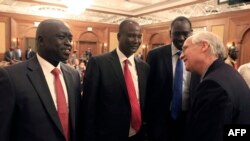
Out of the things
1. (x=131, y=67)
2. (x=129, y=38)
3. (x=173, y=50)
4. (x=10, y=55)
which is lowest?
(x=10, y=55)

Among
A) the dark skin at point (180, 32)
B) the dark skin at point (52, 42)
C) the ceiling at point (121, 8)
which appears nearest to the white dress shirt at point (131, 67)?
the dark skin at point (180, 32)

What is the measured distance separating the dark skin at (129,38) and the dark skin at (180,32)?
37 cm

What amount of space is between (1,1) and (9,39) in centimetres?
227

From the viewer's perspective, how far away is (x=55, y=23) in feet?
5.34

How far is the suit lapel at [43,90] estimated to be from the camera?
1.46 meters

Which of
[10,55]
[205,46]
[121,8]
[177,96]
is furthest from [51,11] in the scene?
[205,46]

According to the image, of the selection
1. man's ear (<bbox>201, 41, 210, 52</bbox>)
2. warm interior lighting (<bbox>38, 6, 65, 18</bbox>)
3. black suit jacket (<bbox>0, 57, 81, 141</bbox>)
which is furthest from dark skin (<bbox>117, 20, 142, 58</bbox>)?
warm interior lighting (<bbox>38, 6, 65, 18</bbox>)

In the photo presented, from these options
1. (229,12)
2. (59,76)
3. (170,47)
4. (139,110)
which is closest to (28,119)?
(59,76)

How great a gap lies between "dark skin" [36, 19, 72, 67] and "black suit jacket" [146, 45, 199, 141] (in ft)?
3.22

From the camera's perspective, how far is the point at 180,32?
221 centimetres

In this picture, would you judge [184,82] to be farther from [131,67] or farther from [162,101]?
[131,67]

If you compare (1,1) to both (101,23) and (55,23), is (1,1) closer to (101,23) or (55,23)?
(101,23)

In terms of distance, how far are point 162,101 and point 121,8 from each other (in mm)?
10484

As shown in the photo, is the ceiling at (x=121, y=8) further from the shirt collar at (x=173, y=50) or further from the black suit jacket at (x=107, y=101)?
the black suit jacket at (x=107, y=101)
